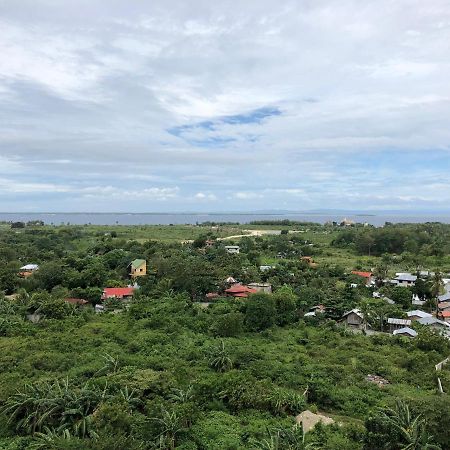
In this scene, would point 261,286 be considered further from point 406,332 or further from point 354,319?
point 406,332

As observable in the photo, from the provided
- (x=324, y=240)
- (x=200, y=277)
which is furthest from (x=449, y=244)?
(x=200, y=277)

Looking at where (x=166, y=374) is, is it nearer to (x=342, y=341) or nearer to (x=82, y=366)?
(x=82, y=366)

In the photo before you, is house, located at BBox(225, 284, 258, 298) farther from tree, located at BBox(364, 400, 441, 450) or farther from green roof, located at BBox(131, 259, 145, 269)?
tree, located at BBox(364, 400, 441, 450)

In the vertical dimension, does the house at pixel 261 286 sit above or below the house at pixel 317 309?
above

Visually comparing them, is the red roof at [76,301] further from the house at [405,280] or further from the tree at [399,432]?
the house at [405,280]

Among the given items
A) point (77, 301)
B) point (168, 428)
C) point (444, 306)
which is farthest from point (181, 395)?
point (444, 306)

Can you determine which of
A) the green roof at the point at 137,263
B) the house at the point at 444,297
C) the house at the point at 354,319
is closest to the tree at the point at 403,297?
the house at the point at 444,297
